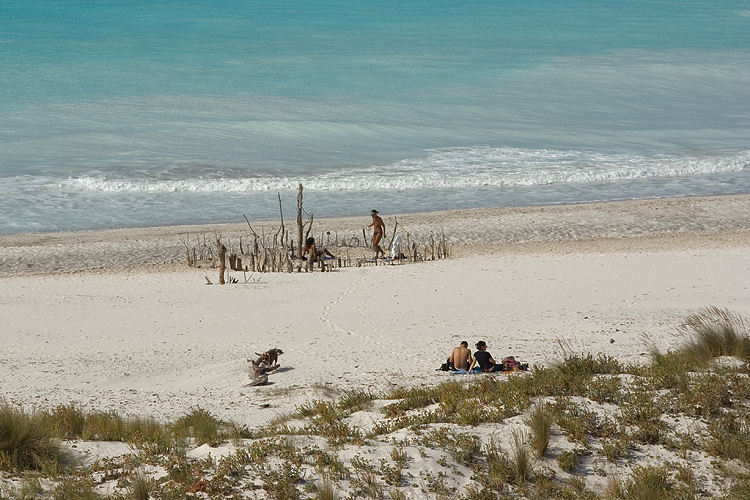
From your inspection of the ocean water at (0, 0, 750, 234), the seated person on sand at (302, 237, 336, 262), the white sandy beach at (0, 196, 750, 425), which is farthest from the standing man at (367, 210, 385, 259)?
the ocean water at (0, 0, 750, 234)

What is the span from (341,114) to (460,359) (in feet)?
88.9

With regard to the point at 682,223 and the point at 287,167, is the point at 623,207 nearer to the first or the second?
the point at 682,223

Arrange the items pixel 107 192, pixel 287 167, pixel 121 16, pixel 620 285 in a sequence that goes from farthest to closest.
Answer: pixel 121 16, pixel 287 167, pixel 107 192, pixel 620 285

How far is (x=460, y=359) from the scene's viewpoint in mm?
9031

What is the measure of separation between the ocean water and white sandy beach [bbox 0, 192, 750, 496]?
15.0 feet

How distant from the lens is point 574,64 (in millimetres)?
51219

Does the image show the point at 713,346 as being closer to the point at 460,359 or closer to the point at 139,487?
the point at 460,359

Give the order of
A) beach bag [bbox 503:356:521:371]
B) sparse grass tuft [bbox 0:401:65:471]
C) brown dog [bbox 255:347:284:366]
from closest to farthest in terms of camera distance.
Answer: sparse grass tuft [bbox 0:401:65:471], beach bag [bbox 503:356:521:371], brown dog [bbox 255:347:284:366]

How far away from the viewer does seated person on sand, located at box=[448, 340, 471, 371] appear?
354 inches

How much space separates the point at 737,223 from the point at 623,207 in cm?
285

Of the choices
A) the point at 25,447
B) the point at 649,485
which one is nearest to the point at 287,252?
the point at 25,447

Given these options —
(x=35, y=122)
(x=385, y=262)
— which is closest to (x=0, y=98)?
(x=35, y=122)

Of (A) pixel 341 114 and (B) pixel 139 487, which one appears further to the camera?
(A) pixel 341 114

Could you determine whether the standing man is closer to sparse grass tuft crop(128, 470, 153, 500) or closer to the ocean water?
the ocean water
